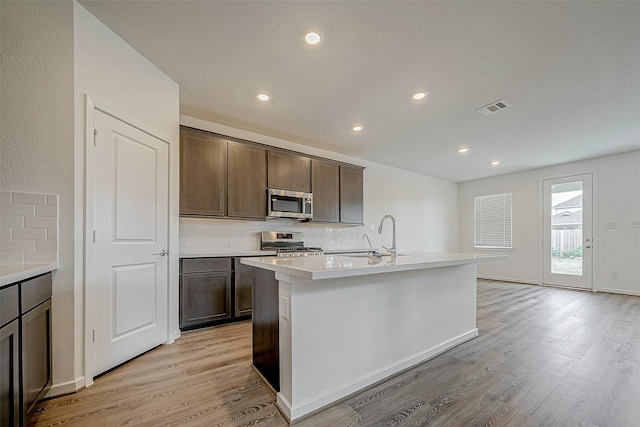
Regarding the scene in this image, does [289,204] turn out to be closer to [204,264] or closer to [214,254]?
[214,254]

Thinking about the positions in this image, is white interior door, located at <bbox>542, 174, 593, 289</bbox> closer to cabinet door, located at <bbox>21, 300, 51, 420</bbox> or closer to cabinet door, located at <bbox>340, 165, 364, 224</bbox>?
cabinet door, located at <bbox>340, 165, 364, 224</bbox>

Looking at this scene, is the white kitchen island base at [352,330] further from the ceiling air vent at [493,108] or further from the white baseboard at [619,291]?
the white baseboard at [619,291]

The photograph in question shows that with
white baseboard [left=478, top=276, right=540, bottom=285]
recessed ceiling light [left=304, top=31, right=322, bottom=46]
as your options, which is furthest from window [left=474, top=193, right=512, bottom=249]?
recessed ceiling light [left=304, top=31, right=322, bottom=46]

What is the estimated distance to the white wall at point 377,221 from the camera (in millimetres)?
3633

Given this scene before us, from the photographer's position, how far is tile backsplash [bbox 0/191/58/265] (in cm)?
166

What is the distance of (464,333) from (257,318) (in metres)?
2.06

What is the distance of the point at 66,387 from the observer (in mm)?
1787

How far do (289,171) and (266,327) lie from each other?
257 centimetres

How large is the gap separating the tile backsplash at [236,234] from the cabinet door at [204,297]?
0.48 m

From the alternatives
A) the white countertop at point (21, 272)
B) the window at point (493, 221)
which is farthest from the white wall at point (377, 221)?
the white countertop at point (21, 272)

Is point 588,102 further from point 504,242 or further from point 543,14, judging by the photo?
point 504,242

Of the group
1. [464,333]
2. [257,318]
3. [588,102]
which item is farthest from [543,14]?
[257,318]

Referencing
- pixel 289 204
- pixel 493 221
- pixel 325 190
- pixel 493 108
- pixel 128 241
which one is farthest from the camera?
pixel 493 221

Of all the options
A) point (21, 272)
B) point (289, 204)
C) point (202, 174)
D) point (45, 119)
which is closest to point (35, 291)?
point (21, 272)
